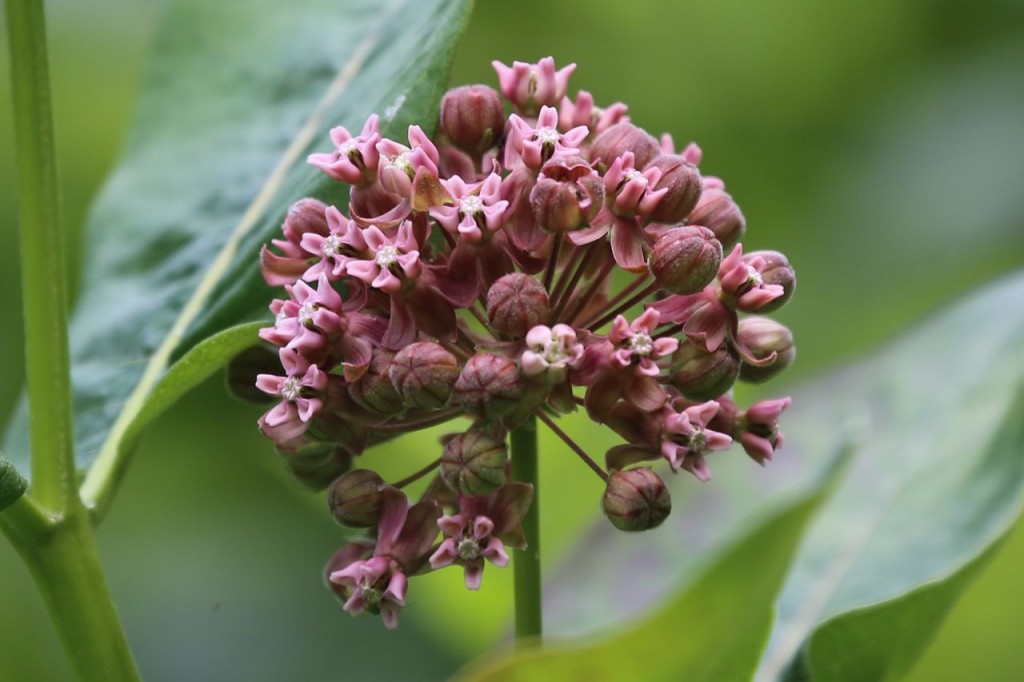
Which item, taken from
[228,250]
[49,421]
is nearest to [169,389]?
[49,421]

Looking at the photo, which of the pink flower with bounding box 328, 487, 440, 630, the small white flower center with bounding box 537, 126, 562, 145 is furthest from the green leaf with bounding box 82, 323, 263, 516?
the small white flower center with bounding box 537, 126, 562, 145

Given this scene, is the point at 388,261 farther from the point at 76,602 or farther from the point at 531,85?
the point at 76,602

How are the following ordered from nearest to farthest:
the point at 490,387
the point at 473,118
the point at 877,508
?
the point at 490,387 < the point at 473,118 < the point at 877,508

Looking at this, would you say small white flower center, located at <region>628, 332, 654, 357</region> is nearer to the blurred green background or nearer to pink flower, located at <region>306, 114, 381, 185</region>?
pink flower, located at <region>306, 114, 381, 185</region>

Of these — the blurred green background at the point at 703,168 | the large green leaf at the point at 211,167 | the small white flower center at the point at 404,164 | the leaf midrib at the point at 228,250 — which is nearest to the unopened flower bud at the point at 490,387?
the small white flower center at the point at 404,164

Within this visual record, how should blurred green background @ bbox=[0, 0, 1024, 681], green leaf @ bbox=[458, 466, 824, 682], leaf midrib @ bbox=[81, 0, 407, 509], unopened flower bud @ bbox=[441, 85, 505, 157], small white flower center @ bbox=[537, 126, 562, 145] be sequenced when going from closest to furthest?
1. green leaf @ bbox=[458, 466, 824, 682]
2. small white flower center @ bbox=[537, 126, 562, 145]
3. unopened flower bud @ bbox=[441, 85, 505, 157]
4. leaf midrib @ bbox=[81, 0, 407, 509]
5. blurred green background @ bbox=[0, 0, 1024, 681]

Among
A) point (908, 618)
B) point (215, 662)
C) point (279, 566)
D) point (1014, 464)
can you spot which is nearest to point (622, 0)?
point (279, 566)
